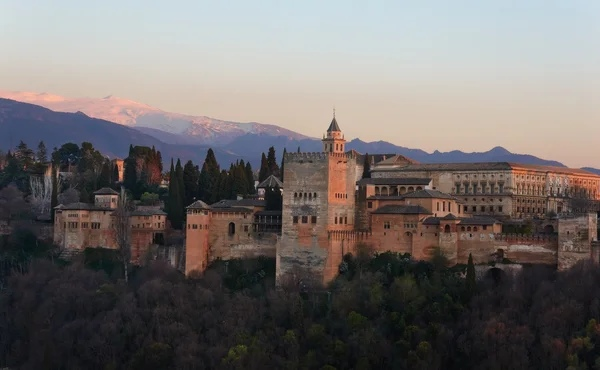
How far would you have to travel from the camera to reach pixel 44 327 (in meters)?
47.1

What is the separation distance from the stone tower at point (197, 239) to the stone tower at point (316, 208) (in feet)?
13.1

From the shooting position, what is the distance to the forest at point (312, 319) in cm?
3922

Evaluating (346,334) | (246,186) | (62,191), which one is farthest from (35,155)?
(346,334)

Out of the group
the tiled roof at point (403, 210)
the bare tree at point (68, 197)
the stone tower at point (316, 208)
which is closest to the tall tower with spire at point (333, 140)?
the stone tower at point (316, 208)

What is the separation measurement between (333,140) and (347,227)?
3.71m

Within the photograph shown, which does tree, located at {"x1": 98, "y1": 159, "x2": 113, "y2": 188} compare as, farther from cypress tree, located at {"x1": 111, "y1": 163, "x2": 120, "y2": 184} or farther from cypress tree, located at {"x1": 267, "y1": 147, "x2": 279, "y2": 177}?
cypress tree, located at {"x1": 267, "y1": 147, "x2": 279, "y2": 177}

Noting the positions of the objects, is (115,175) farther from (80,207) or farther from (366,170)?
(366,170)

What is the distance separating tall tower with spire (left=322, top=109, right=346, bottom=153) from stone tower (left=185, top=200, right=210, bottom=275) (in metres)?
6.23

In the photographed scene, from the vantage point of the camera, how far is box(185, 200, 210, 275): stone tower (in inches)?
1911

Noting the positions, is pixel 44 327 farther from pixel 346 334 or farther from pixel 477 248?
pixel 477 248

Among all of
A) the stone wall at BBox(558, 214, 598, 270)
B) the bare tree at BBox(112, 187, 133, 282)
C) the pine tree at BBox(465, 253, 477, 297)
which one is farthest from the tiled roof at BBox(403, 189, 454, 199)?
the bare tree at BBox(112, 187, 133, 282)

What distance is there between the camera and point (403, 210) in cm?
4588

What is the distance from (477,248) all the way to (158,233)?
1593 cm

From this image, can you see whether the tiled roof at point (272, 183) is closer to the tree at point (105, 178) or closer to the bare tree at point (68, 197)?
the bare tree at point (68, 197)
